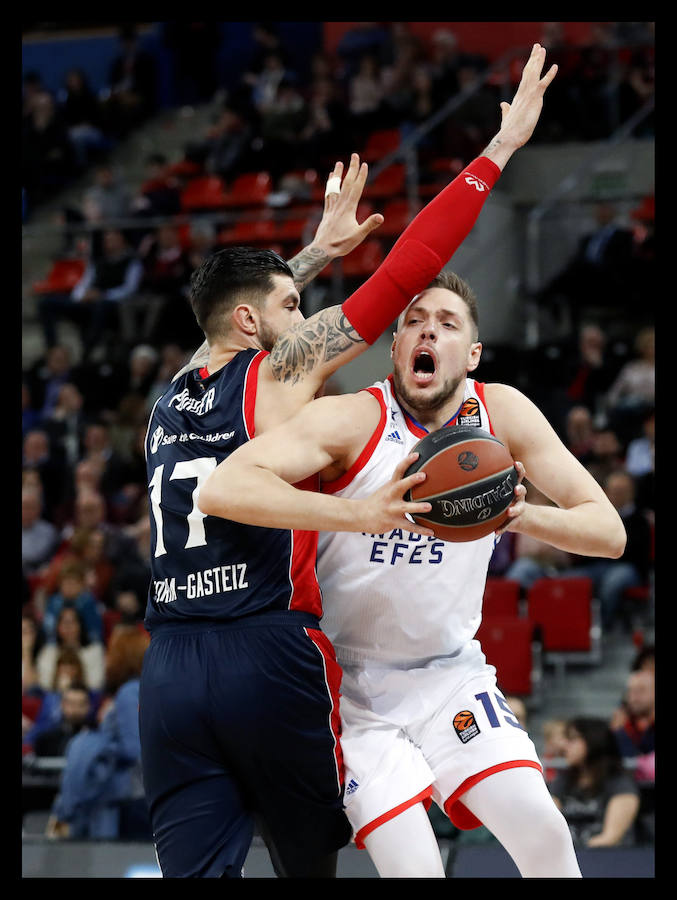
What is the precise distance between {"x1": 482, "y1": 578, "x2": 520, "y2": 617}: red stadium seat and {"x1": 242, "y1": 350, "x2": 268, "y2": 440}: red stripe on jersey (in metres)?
5.94

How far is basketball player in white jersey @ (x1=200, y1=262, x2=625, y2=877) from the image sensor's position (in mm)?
3893

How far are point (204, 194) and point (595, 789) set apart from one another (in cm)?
997

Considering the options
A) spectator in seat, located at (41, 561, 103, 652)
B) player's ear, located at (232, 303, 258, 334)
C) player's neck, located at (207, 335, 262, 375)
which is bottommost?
spectator in seat, located at (41, 561, 103, 652)

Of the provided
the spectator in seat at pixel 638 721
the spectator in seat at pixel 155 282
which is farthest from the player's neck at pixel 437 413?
the spectator in seat at pixel 155 282

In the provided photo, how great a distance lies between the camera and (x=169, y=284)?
13.8m

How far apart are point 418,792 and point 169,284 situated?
10484mm

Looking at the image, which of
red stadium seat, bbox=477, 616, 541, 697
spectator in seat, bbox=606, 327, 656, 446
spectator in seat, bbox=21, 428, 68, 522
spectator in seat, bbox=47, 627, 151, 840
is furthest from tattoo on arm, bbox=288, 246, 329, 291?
spectator in seat, bbox=21, 428, 68, 522

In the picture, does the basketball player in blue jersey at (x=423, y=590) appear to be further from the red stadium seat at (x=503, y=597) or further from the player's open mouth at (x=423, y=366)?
the red stadium seat at (x=503, y=597)

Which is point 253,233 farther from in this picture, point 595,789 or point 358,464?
point 358,464

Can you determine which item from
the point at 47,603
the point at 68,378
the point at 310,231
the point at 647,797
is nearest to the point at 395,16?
the point at 310,231

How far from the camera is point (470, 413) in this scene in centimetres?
435

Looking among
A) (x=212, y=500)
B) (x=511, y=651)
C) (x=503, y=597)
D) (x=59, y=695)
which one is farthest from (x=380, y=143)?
(x=212, y=500)

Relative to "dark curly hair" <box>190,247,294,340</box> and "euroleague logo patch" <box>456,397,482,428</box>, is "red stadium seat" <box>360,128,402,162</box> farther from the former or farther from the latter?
"euroleague logo patch" <box>456,397,482,428</box>

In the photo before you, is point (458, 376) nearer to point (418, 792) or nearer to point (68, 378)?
point (418, 792)
